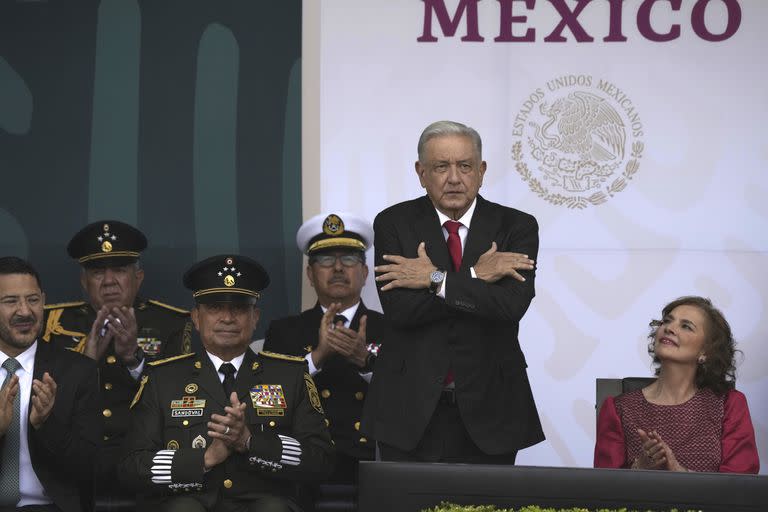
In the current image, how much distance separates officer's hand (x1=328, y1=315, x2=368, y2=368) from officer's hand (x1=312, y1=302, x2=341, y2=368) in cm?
2

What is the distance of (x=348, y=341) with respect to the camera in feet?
15.3

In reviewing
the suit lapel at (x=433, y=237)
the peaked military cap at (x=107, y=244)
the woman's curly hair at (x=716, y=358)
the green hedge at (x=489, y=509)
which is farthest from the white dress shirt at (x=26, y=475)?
the woman's curly hair at (x=716, y=358)

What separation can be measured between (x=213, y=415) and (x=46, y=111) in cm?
223

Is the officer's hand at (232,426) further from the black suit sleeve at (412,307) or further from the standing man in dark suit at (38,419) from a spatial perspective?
the black suit sleeve at (412,307)

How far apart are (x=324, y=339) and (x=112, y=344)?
2.87ft

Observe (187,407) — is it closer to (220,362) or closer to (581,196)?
(220,362)

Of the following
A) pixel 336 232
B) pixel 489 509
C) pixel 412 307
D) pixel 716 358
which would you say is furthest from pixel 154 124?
pixel 489 509

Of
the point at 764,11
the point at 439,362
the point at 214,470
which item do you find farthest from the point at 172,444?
the point at 764,11

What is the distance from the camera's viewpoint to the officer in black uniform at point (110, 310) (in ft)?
16.1

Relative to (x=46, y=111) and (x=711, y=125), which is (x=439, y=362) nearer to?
(x=711, y=125)

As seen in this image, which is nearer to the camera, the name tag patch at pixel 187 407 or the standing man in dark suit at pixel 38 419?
the standing man in dark suit at pixel 38 419

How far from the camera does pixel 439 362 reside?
374cm

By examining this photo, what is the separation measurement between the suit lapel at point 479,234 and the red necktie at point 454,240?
0.10 feet

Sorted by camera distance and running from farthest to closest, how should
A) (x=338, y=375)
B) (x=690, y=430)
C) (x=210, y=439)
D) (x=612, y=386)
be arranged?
(x=338, y=375)
(x=612, y=386)
(x=690, y=430)
(x=210, y=439)
